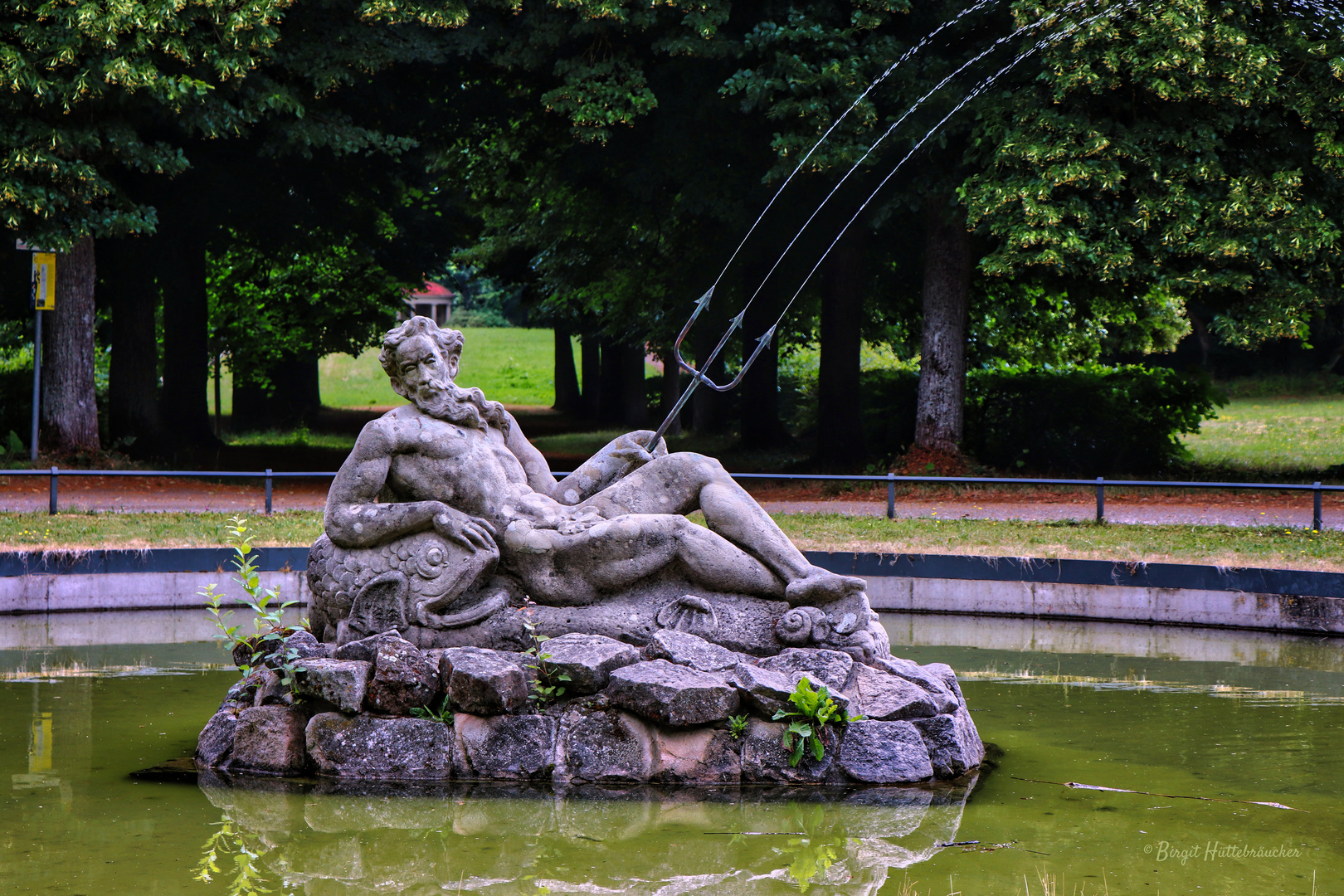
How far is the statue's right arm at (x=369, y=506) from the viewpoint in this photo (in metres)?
6.61

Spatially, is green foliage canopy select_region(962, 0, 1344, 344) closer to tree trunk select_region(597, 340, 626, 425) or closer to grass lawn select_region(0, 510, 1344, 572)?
grass lawn select_region(0, 510, 1344, 572)

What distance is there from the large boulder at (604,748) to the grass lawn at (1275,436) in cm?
1706

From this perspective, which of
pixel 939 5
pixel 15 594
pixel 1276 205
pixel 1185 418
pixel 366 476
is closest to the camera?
pixel 366 476

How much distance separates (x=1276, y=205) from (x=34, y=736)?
14167 millimetres

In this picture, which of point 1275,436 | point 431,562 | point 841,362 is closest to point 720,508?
point 431,562

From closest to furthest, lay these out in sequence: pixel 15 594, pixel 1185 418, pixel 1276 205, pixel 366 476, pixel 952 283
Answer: pixel 366 476, pixel 15 594, pixel 1276 205, pixel 952 283, pixel 1185 418

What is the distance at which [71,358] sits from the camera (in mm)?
18422

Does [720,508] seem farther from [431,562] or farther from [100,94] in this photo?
[100,94]

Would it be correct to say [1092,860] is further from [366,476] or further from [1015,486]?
[1015,486]

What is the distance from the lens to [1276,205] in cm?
1581

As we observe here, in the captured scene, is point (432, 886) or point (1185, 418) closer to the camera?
point (432, 886)

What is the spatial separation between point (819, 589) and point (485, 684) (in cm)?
166

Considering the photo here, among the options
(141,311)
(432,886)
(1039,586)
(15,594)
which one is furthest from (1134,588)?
(141,311)

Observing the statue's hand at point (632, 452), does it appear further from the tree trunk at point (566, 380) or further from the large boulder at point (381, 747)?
the tree trunk at point (566, 380)
